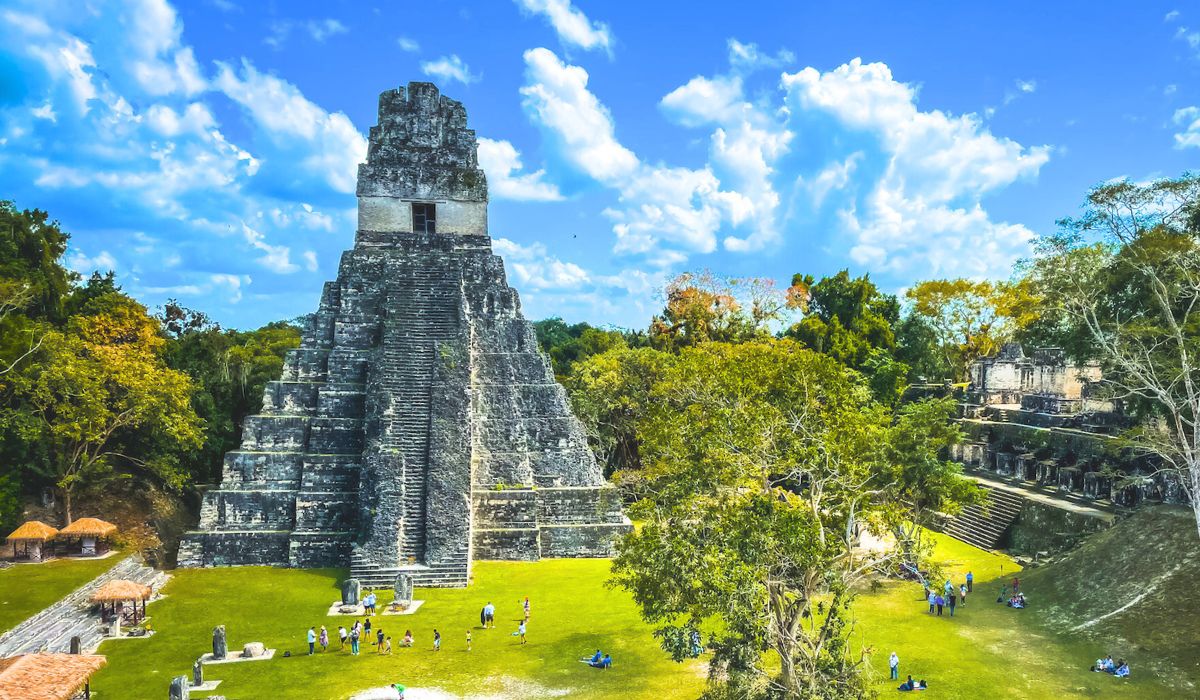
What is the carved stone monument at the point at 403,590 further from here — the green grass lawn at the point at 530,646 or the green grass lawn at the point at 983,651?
the green grass lawn at the point at 983,651

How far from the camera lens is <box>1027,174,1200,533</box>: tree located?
17.5m

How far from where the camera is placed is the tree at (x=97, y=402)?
70.9ft

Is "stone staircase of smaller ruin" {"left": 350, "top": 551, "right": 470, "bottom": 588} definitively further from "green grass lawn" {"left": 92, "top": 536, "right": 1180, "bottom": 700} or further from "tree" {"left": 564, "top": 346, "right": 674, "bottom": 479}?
"tree" {"left": 564, "top": 346, "right": 674, "bottom": 479}

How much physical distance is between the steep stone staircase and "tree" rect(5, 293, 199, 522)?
17.6 feet

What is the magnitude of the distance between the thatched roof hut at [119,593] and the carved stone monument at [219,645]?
2.51 meters

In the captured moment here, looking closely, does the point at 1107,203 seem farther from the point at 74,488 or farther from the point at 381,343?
the point at 74,488

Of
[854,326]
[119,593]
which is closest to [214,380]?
[119,593]

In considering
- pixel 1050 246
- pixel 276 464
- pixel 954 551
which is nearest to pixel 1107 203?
pixel 1050 246

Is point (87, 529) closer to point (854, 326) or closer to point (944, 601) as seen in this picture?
point (944, 601)

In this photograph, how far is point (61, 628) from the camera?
1586 cm

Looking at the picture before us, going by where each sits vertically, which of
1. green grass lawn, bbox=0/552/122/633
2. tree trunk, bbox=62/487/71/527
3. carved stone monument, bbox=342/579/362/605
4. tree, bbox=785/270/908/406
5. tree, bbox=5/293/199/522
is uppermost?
tree, bbox=785/270/908/406

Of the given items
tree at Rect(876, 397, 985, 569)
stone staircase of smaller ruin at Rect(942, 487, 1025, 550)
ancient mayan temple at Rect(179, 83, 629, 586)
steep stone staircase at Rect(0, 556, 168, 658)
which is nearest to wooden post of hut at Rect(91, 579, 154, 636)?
steep stone staircase at Rect(0, 556, 168, 658)

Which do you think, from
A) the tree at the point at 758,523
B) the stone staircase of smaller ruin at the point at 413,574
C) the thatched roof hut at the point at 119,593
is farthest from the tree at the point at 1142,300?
the thatched roof hut at the point at 119,593

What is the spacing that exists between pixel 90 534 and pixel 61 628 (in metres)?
5.24
